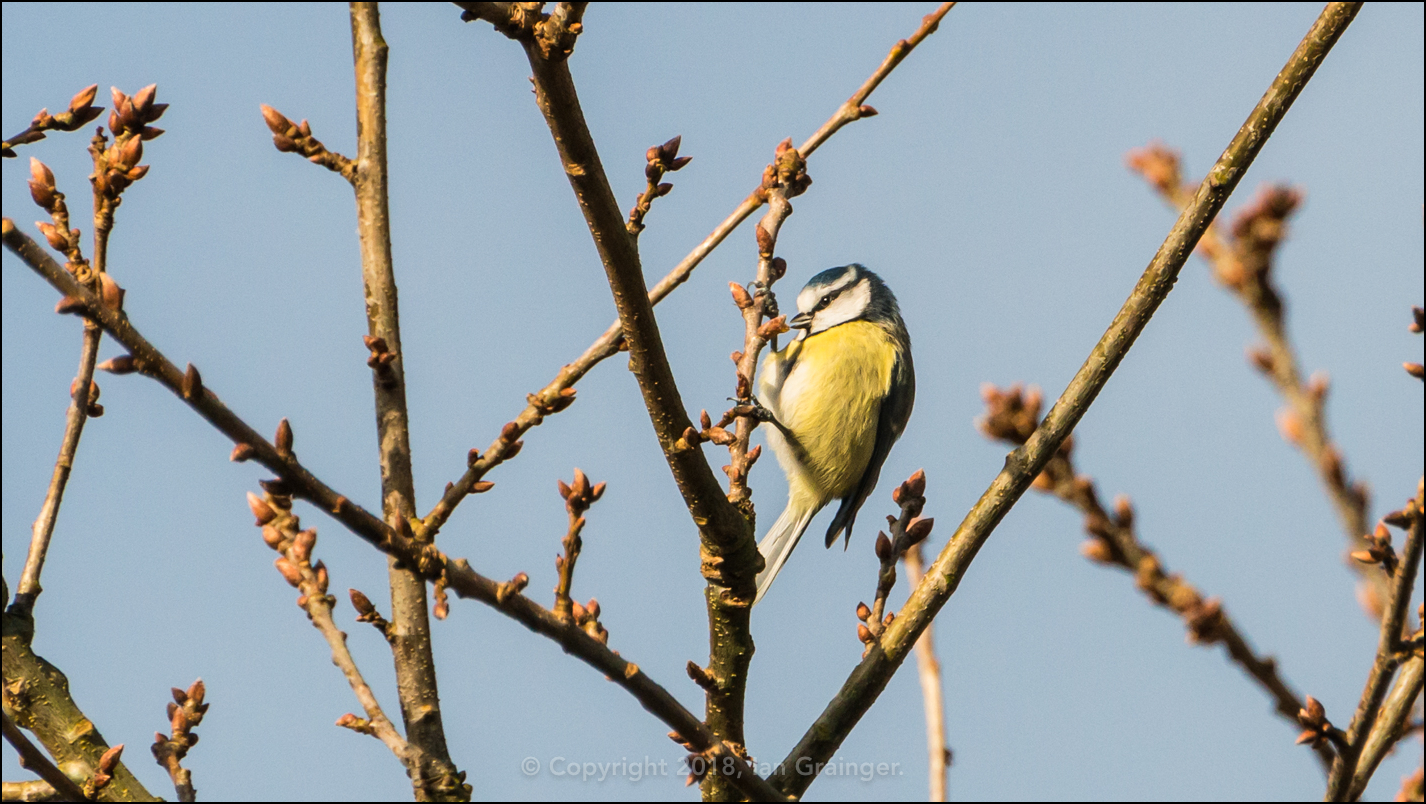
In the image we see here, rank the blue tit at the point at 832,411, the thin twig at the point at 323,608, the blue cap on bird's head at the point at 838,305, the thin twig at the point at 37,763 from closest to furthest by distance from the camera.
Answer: the thin twig at the point at 37,763 → the thin twig at the point at 323,608 → the blue tit at the point at 832,411 → the blue cap on bird's head at the point at 838,305

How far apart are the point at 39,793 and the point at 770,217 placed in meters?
1.75

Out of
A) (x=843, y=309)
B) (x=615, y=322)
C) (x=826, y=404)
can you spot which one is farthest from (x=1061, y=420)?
(x=843, y=309)

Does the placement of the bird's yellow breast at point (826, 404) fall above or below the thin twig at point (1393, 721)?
above

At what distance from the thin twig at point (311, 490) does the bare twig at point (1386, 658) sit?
1.24m

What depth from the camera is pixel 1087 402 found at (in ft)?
7.35

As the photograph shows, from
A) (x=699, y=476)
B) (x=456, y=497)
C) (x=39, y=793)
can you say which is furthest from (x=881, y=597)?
(x=39, y=793)

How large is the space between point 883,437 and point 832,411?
39cm

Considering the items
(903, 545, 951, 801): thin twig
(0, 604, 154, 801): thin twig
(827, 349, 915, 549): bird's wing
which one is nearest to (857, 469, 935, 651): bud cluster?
(903, 545, 951, 801): thin twig

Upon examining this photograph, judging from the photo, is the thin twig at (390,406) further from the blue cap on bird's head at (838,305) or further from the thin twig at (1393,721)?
the blue cap on bird's head at (838,305)

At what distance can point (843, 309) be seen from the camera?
5172 mm

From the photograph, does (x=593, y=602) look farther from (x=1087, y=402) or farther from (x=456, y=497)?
(x=1087, y=402)

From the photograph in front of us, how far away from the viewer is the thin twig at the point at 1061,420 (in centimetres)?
208

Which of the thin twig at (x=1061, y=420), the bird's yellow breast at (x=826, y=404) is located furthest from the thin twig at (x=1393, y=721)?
the bird's yellow breast at (x=826, y=404)

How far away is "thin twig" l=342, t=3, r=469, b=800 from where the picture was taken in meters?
2.04
